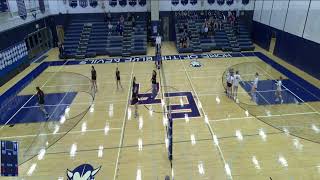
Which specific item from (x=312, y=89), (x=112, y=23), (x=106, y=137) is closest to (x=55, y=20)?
(x=112, y=23)

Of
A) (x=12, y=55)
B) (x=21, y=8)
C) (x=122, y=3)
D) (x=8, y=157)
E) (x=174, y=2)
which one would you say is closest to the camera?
(x=8, y=157)

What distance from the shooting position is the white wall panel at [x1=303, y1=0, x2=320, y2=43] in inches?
687

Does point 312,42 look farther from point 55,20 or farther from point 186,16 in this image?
point 55,20

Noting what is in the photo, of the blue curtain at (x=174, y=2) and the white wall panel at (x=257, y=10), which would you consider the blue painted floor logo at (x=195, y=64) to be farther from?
the white wall panel at (x=257, y=10)

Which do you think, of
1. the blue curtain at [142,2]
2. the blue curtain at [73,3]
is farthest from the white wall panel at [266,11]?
the blue curtain at [73,3]

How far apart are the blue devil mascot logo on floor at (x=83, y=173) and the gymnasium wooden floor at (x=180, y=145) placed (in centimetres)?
18

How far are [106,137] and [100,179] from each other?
2793 mm

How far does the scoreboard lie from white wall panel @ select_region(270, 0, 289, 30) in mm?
22194

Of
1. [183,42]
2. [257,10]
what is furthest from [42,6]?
[257,10]

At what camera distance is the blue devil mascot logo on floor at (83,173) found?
9.18 m

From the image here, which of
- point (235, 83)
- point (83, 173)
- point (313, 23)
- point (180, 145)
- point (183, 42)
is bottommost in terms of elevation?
point (83, 173)

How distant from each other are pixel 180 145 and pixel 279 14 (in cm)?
1761

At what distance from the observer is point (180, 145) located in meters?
10.9

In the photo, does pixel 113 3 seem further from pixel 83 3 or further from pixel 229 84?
pixel 229 84
